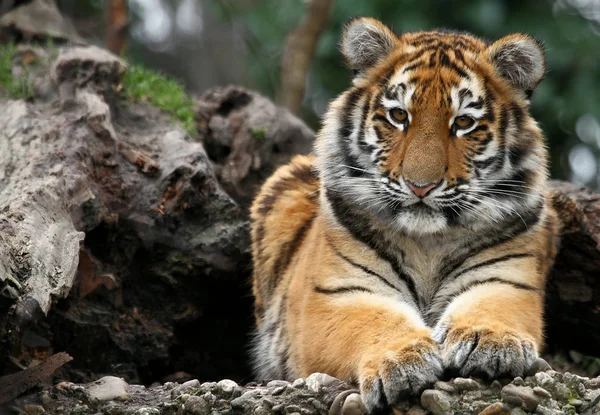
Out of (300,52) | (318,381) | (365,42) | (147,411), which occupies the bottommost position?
(147,411)

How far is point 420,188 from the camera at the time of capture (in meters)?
4.09

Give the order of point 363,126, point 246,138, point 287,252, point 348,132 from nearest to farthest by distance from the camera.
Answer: point 363,126
point 348,132
point 287,252
point 246,138

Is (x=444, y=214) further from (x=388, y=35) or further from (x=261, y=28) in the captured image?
(x=261, y=28)

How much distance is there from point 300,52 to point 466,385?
224 inches

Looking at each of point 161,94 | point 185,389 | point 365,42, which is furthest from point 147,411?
point 161,94

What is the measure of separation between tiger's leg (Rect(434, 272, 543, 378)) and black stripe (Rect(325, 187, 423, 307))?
33 cm

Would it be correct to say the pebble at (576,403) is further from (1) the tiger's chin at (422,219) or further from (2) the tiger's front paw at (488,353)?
(1) the tiger's chin at (422,219)

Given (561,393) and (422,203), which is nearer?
(561,393)

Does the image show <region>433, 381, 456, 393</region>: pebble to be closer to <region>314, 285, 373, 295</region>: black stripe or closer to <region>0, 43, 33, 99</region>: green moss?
<region>314, 285, 373, 295</region>: black stripe

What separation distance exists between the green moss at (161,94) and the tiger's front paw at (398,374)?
3.25m

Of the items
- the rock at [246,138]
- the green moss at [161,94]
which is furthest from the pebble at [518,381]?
the green moss at [161,94]

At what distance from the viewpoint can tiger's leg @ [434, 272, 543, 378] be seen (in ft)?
11.5

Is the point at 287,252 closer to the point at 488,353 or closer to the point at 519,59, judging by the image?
the point at 519,59

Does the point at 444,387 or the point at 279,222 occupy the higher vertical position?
the point at 279,222
